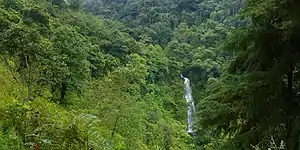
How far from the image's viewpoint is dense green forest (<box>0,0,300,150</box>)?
370 cm

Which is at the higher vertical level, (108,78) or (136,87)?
(108,78)

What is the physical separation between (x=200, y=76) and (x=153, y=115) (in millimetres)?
14948

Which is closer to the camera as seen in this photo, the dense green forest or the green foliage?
the dense green forest

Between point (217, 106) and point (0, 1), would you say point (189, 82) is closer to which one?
point (0, 1)

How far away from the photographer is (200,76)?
35250 mm

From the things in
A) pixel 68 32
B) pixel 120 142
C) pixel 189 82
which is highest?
pixel 68 32

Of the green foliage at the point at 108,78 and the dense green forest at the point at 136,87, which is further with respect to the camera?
the green foliage at the point at 108,78

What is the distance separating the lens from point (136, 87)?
16.0 meters

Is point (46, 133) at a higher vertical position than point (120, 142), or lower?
higher

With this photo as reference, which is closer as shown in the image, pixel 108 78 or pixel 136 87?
pixel 108 78

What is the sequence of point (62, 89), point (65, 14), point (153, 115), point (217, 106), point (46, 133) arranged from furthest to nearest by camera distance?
point (65, 14) → point (153, 115) → point (62, 89) → point (46, 133) → point (217, 106)

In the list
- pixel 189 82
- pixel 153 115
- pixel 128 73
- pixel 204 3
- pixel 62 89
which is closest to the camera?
pixel 128 73

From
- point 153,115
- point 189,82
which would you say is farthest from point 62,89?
point 189,82

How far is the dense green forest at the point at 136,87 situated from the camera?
3.70 m
